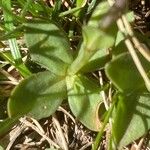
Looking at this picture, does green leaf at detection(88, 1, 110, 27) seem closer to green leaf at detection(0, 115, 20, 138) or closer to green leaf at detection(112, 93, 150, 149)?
green leaf at detection(112, 93, 150, 149)

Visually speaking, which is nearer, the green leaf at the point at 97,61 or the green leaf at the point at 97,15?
the green leaf at the point at 97,15

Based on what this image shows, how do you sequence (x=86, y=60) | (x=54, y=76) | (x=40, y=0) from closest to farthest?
1. (x=86, y=60)
2. (x=54, y=76)
3. (x=40, y=0)

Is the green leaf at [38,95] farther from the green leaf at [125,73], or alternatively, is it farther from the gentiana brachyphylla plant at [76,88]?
the green leaf at [125,73]

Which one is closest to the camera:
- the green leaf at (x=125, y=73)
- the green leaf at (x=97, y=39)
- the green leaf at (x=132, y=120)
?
the green leaf at (x=97, y=39)

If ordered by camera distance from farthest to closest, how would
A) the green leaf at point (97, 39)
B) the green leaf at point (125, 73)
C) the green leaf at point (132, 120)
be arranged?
the green leaf at point (132, 120)
the green leaf at point (125, 73)
the green leaf at point (97, 39)

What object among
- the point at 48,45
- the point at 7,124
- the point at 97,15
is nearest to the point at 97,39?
the point at 97,15

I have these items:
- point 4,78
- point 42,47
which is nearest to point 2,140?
point 4,78

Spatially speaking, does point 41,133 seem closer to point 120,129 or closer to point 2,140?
point 2,140

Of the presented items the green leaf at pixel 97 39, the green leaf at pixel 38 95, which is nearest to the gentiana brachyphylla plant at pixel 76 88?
the green leaf at pixel 38 95
